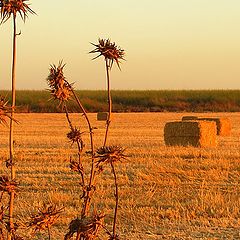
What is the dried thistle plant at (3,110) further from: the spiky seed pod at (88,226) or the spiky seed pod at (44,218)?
the spiky seed pod at (88,226)

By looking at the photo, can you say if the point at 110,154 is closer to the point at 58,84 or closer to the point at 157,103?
the point at 58,84

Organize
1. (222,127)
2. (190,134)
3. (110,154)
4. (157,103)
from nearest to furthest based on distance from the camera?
1. (110,154)
2. (190,134)
3. (222,127)
4. (157,103)

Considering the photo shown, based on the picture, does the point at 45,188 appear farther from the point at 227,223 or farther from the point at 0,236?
the point at 0,236

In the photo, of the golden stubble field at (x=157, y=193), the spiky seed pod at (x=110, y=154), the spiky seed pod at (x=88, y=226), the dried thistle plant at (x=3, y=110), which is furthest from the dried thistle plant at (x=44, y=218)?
the golden stubble field at (x=157, y=193)

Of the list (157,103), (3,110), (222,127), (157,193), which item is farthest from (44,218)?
(157,103)

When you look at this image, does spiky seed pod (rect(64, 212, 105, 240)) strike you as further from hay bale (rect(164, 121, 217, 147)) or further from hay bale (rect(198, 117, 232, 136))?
hay bale (rect(198, 117, 232, 136))

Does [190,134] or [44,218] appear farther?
[190,134]

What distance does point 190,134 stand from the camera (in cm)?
2181

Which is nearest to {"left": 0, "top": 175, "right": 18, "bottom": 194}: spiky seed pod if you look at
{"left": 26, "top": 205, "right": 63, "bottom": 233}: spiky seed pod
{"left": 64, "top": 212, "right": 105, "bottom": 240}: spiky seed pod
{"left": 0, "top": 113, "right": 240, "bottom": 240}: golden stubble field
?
{"left": 26, "top": 205, "right": 63, "bottom": 233}: spiky seed pod

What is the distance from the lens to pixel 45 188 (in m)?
11.3

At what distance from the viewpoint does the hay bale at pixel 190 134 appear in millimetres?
21625

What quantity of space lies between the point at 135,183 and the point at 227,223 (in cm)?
369

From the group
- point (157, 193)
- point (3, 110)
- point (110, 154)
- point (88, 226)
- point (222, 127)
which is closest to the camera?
point (3, 110)

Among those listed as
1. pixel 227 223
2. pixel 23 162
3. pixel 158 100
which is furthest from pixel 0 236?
pixel 158 100
